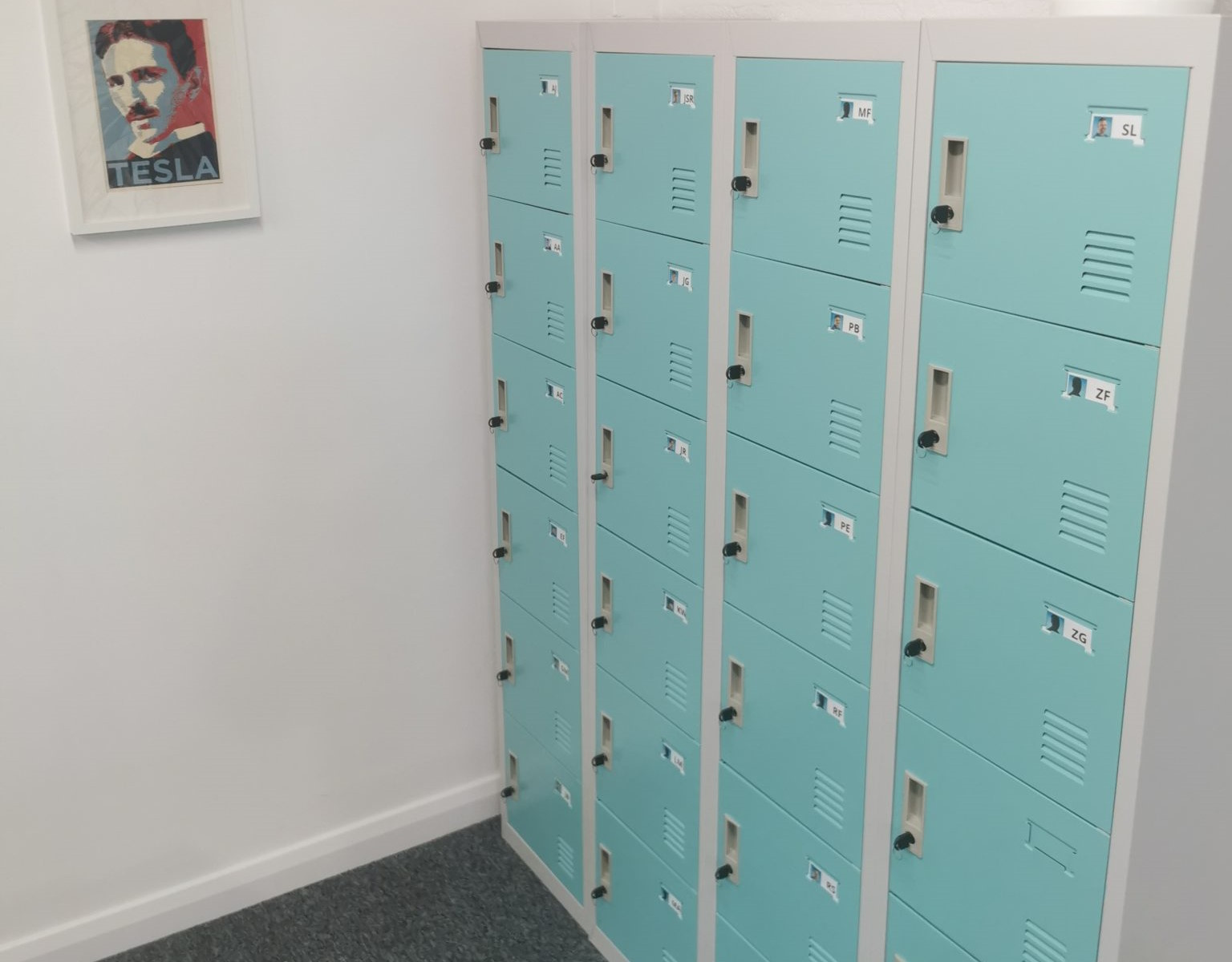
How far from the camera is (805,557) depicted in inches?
87.7

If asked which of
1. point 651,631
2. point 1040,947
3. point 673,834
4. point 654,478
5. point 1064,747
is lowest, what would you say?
point 673,834

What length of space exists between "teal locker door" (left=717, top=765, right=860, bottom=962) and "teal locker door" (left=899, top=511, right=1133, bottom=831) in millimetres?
450

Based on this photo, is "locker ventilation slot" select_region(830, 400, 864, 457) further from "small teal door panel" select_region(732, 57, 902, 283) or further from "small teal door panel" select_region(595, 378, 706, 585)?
"small teal door panel" select_region(595, 378, 706, 585)

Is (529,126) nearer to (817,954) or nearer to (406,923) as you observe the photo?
(817,954)

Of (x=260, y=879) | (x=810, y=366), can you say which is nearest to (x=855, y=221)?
(x=810, y=366)

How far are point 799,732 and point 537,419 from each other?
1056mm

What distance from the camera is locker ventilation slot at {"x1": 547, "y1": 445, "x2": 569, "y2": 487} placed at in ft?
9.61

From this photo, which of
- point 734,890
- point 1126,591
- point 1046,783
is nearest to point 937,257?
point 1126,591

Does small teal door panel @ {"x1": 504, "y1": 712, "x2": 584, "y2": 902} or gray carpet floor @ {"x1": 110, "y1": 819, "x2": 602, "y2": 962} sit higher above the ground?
small teal door panel @ {"x1": 504, "y1": 712, "x2": 584, "y2": 902}

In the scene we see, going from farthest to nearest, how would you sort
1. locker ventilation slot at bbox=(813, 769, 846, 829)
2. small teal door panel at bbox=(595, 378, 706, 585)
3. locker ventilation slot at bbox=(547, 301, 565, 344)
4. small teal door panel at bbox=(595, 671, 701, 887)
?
locker ventilation slot at bbox=(547, 301, 565, 344), small teal door panel at bbox=(595, 671, 701, 887), small teal door panel at bbox=(595, 378, 706, 585), locker ventilation slot at bbox=(813, 769, 846, 829)

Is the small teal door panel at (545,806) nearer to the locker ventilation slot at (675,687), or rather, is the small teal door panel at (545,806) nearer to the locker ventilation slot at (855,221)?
the locker ventilation slot at (675,687)

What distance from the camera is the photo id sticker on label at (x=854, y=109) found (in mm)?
1907

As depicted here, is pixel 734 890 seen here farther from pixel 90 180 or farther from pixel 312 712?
pixel 90 180

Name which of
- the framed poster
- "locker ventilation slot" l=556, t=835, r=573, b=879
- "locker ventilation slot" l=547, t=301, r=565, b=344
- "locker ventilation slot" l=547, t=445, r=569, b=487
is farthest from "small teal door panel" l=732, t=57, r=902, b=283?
"locker ventilation slot" l=556, t=835, r=573, b=879
